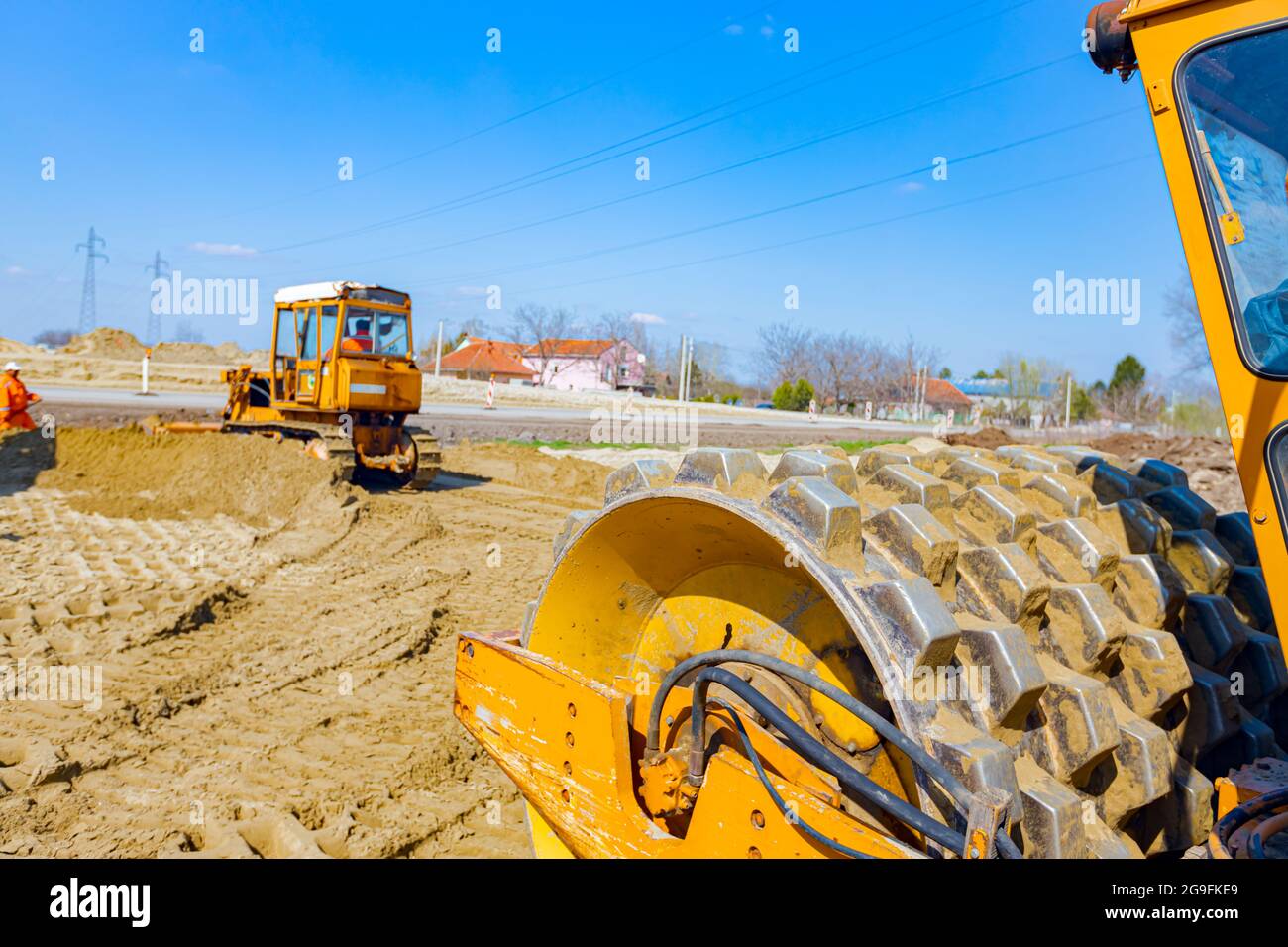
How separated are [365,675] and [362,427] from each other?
8.13 meters

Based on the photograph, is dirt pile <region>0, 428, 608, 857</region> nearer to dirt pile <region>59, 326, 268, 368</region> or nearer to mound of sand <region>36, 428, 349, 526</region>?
mound of sand <region>36, 428, 349, 526</region>

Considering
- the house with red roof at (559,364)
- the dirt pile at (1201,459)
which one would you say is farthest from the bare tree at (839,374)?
the dirt pile at (1201,459)

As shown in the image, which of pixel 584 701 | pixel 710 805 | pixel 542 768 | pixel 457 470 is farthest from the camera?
pixel 457 470

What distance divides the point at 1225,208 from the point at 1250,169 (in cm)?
10

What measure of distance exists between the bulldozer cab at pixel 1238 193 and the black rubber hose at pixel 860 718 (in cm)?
65

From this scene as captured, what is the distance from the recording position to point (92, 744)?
15.0 ft

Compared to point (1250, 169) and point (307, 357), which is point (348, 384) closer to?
point (307, 357)

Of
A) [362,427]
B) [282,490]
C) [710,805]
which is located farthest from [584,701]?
[362,427]

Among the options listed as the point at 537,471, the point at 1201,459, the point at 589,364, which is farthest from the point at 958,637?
the point at 589,364

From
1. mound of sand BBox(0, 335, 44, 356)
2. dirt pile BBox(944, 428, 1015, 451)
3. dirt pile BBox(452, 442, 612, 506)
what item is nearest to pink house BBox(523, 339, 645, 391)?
mound of sand BBox(0, 335, 44, 356)

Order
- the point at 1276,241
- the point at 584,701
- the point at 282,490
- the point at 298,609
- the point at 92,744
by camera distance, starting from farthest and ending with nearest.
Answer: the point at 282,490
the point at 298,609
the point at 92,744
the point at 584,701
the point at 1276,241

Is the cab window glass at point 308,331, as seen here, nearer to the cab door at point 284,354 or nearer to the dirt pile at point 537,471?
the cab door at point 284,354
